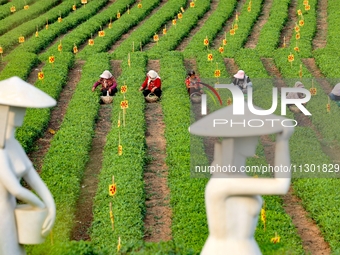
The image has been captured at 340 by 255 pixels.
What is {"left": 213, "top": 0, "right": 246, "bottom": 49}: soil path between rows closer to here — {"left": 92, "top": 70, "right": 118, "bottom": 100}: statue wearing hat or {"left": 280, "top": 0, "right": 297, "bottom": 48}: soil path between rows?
{"left": 280, "top": 0, "right": 297, "bottom": 48}: soil path between rows

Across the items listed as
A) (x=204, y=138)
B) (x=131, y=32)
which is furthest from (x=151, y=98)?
(x=131, y=32)

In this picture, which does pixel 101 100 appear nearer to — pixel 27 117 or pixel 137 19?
pixel 27 117

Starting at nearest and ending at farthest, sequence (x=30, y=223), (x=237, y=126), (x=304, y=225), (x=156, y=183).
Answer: (x=237, y=126) → (x=30, y=223) → (x=304, y=225) → (x=156, y=183)

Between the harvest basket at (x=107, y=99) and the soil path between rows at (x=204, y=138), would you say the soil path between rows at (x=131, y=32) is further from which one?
the harvest basket at (x=107, y=99)

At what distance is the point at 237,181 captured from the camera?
22.1 feet

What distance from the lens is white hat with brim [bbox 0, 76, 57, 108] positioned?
6.97 metres

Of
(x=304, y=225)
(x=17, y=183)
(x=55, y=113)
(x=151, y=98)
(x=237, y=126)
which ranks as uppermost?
(x=237, y=126)

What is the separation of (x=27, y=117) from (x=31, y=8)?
14.5m

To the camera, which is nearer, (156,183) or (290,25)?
(156,183)

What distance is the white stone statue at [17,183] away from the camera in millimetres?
7059

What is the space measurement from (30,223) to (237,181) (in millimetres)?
2077

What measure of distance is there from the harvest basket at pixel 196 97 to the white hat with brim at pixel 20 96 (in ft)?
36.3

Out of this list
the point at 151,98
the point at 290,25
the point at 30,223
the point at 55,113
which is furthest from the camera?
the point at 290,25

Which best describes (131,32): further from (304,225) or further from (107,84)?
(304,225)
